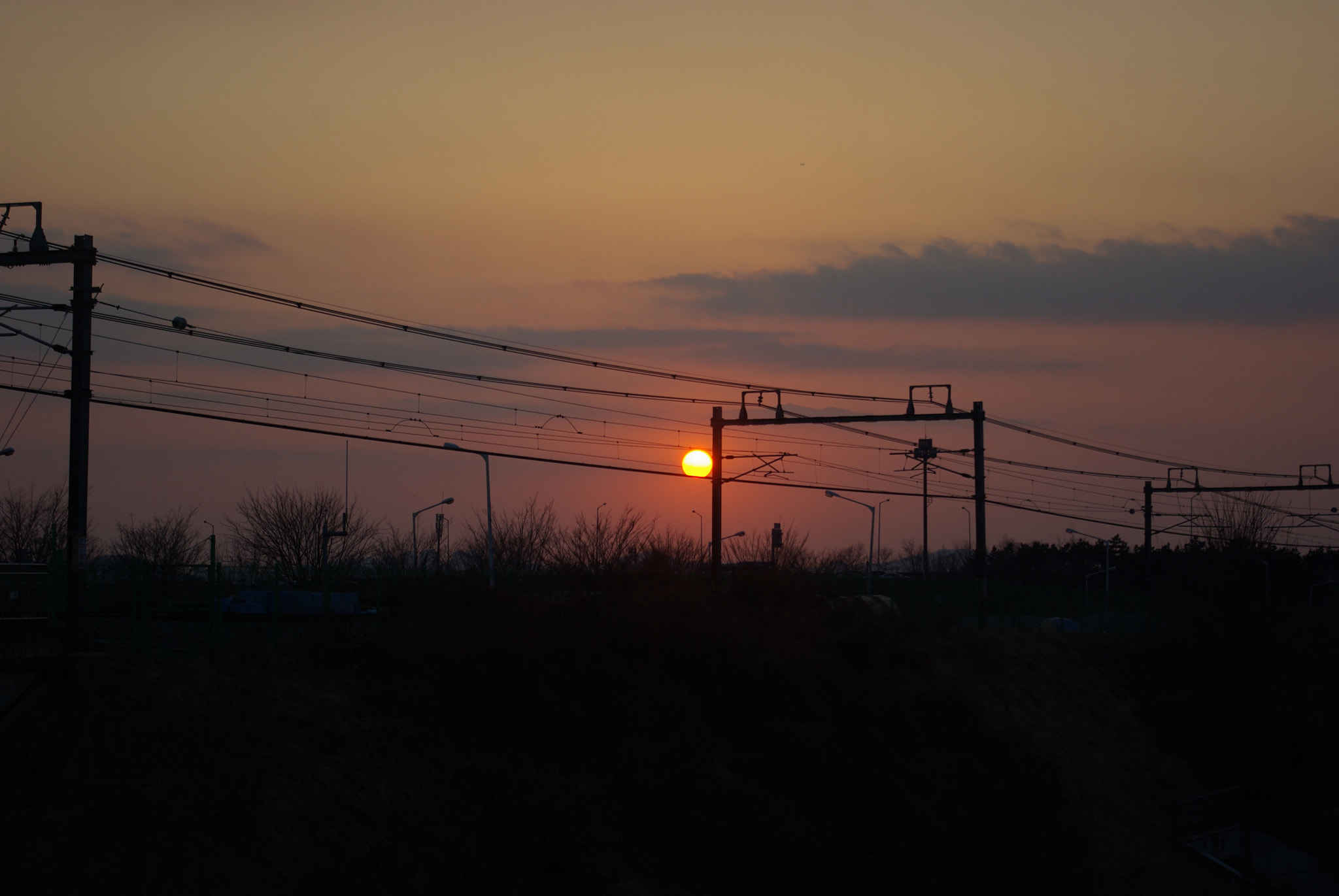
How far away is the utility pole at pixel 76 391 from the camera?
1822 cm

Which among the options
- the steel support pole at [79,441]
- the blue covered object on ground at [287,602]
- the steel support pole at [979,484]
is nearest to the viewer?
the steel support pole at [79,441]

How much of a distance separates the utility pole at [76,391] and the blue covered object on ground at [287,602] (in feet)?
35.0

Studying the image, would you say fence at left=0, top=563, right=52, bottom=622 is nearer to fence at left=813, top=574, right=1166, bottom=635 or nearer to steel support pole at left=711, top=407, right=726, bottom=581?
steel support pole at left=711, top=407, right=726, bottom=581

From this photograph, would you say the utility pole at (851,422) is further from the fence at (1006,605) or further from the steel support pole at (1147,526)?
the steel support pole at (1147,526)

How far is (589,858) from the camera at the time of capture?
18.8 metres

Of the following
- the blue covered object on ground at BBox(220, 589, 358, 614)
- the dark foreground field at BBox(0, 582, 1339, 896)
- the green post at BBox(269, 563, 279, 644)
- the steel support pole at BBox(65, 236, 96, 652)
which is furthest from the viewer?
the blue covered object on ground at BBox(220, 589, 358, 614)

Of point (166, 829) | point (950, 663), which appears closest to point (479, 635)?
point (166, 829)

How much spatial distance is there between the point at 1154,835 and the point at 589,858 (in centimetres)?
1870

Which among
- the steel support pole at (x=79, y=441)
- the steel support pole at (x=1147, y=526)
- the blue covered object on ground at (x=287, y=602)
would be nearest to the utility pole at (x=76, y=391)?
the steel support pole at (x=79, y=441)

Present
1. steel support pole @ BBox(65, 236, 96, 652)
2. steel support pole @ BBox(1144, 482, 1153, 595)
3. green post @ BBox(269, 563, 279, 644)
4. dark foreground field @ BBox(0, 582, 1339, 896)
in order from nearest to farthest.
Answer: dark foreground field @ BBox(0, 582, 1339, 896) < steel support pole @ BBox(65, 236, 96, 652) < green post @ BBox(269, 563, 279, 644) < steel support pole @ BBox(1144, 482, 1153, 595)

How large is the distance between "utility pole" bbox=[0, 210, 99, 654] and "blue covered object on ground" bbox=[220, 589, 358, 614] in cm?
1067

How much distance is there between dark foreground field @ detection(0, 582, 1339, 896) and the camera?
15.9 meters

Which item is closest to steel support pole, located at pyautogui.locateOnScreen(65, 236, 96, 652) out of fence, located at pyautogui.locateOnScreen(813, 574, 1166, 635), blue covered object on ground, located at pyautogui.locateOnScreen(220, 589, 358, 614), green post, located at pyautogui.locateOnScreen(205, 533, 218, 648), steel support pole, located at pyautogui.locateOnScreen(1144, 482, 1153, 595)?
green post, located at pyautogui.locateOnScreen(205, 533, 218, 648)

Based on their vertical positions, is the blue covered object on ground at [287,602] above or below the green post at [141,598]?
below
